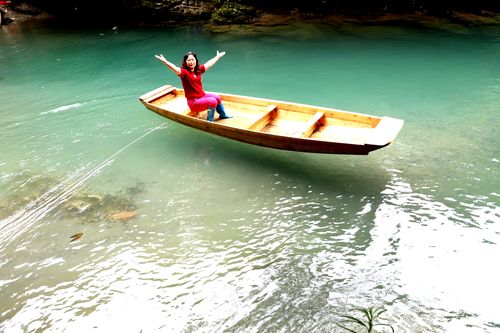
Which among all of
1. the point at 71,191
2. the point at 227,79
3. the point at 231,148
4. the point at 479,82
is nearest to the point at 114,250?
the point at 71,191

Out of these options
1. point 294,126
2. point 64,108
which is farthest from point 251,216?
point 64,108

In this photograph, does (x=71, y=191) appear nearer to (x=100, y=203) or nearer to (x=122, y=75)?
(x=100, y=203)

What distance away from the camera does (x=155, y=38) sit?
45.6ft

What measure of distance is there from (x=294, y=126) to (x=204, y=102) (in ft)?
4.98

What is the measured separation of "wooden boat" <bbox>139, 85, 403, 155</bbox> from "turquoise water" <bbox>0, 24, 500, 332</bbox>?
48 centimetres

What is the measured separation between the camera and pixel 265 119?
248 inches

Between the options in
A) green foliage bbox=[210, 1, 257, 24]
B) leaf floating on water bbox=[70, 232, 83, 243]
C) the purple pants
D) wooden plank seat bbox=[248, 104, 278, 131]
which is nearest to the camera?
leaf floating on water bbox=[70, 232, 83, 243]

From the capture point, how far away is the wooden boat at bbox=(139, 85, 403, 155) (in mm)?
4973

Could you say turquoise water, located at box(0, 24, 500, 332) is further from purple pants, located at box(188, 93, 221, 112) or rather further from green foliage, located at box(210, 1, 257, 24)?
green foliage, located at box(210, 1, 257, 24)

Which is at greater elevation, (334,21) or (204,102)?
(334,21)

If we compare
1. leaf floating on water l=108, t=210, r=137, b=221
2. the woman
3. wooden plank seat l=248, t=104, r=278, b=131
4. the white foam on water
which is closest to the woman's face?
the woman

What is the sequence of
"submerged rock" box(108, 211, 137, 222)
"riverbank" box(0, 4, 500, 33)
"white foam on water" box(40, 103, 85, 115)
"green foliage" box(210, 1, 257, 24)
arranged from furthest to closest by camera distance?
"green foliage" box(210, 1, 257, 24)
"riverbank" box(0, 4, 500, 33)
"white foam on water" box(40, 103, 85, 115)
"submerged rock" box(108, 211, 137, 222)

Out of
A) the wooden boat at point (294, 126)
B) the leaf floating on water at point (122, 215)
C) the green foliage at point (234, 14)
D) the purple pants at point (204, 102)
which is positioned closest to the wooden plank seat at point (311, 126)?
the wooden boat at point (294, 126)

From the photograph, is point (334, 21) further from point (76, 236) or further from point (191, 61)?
point (76, 236)
